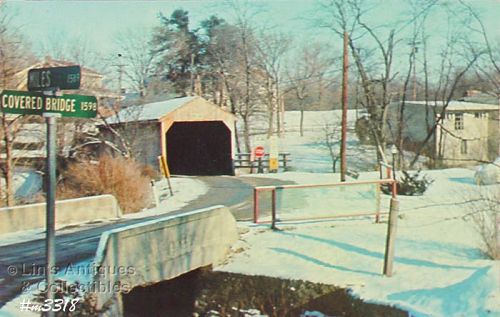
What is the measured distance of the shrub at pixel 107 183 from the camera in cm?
1420

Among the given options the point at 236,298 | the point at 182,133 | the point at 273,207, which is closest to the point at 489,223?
the point at 273,207

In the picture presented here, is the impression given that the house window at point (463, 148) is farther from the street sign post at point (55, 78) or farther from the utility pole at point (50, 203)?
the utility pole at point (50, 203)

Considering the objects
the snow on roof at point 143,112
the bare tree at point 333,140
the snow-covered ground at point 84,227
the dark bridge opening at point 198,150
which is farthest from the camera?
the bare tree at point 333,140

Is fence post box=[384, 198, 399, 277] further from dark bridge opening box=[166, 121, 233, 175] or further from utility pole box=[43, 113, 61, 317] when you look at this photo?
dark bridge opening box=[166, 121, 233, 175]

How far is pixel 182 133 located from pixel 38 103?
23.2 m

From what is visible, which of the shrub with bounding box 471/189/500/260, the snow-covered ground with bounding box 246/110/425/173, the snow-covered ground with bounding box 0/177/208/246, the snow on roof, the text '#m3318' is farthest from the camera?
the snow-covered ground with bounding box 246/110/425/173

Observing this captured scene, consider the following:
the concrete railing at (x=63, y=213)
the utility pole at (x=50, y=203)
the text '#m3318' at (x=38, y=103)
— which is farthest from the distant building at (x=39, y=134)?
the utility pole at (x=50, y=203)

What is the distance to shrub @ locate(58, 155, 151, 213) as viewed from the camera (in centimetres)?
1420

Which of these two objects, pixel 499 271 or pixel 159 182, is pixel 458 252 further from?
pixel 159 182

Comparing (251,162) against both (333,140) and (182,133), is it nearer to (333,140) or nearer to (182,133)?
(182,133)

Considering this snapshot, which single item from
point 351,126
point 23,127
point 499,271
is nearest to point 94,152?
point 23,127

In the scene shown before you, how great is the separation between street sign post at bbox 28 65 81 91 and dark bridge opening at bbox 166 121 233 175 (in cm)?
2247

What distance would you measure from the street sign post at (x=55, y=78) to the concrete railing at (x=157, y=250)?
7.63 feet

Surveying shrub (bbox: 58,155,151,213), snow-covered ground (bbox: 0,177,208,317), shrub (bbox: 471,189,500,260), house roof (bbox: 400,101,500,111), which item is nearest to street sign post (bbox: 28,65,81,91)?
snow-covered ground (bbox: 0,177,208,317)
